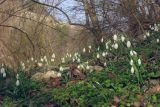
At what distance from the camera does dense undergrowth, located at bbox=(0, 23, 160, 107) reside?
7.01 m

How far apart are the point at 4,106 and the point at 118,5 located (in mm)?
5776

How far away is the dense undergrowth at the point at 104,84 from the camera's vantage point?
7.01 metres

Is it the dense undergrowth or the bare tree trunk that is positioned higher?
the bare tree trunk

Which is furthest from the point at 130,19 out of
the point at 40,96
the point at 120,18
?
the point at 40,96

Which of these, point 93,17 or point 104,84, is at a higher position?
point 93,17

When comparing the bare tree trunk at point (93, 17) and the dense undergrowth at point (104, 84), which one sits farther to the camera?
the bare tree trunk at point (93, 17)

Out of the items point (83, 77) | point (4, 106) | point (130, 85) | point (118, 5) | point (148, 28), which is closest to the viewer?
point (130, 85)

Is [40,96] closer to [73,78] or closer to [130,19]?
[73,78]

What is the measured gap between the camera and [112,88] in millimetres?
7469

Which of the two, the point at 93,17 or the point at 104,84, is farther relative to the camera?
the point at 93,17

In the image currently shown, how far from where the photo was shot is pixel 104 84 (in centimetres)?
763

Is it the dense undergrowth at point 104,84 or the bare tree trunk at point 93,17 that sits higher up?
the bare tree trunk at point 93,17

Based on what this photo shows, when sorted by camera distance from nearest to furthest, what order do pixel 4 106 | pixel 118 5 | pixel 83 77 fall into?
pixel 4 106
pixel 83 77
pixel 118 5

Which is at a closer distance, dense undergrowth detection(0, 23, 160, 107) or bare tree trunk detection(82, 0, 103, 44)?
dense undergrowth detection(0, 23, 160, 107)
